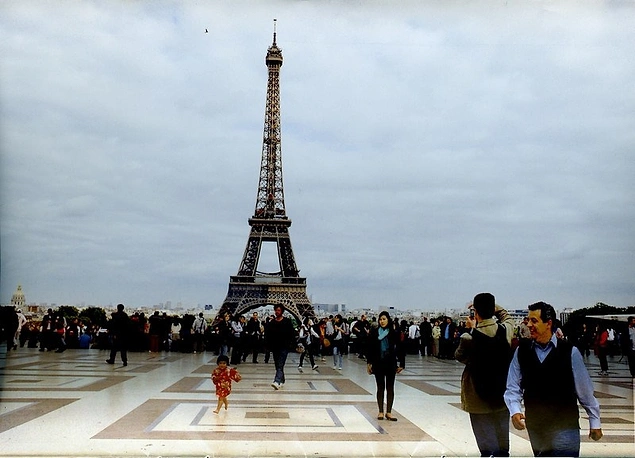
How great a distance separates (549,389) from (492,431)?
773mm

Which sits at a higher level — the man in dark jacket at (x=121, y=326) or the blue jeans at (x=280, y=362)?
the man in dark jacket at (x=121, y=326)

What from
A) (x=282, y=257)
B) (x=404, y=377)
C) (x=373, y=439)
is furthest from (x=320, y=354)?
(x=282, y=257)

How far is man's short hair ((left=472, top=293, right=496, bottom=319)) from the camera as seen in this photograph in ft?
14.5

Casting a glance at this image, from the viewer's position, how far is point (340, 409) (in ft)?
24.7

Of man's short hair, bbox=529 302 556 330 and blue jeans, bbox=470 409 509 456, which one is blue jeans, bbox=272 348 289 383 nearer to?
blue jeans, bbox=470 409 509 456

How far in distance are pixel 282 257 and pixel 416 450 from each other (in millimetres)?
38679

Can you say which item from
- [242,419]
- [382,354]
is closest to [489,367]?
[382,354]

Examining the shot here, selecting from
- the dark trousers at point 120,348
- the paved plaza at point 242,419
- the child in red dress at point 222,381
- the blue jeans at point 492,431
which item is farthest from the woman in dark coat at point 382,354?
the dark trousers at point 120,348

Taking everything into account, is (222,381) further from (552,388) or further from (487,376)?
(552,388)

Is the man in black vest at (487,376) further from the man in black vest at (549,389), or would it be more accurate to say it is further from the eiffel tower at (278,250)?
the eiffel tower at (278,250)

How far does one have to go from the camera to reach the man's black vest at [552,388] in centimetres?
379

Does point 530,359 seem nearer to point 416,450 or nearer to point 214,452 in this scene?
point 416,450

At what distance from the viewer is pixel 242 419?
664 cm

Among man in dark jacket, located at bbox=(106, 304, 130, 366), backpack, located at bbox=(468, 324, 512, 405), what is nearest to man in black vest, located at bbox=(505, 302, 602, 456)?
backpack, located at bbox=(468, 324, 512, 405)
